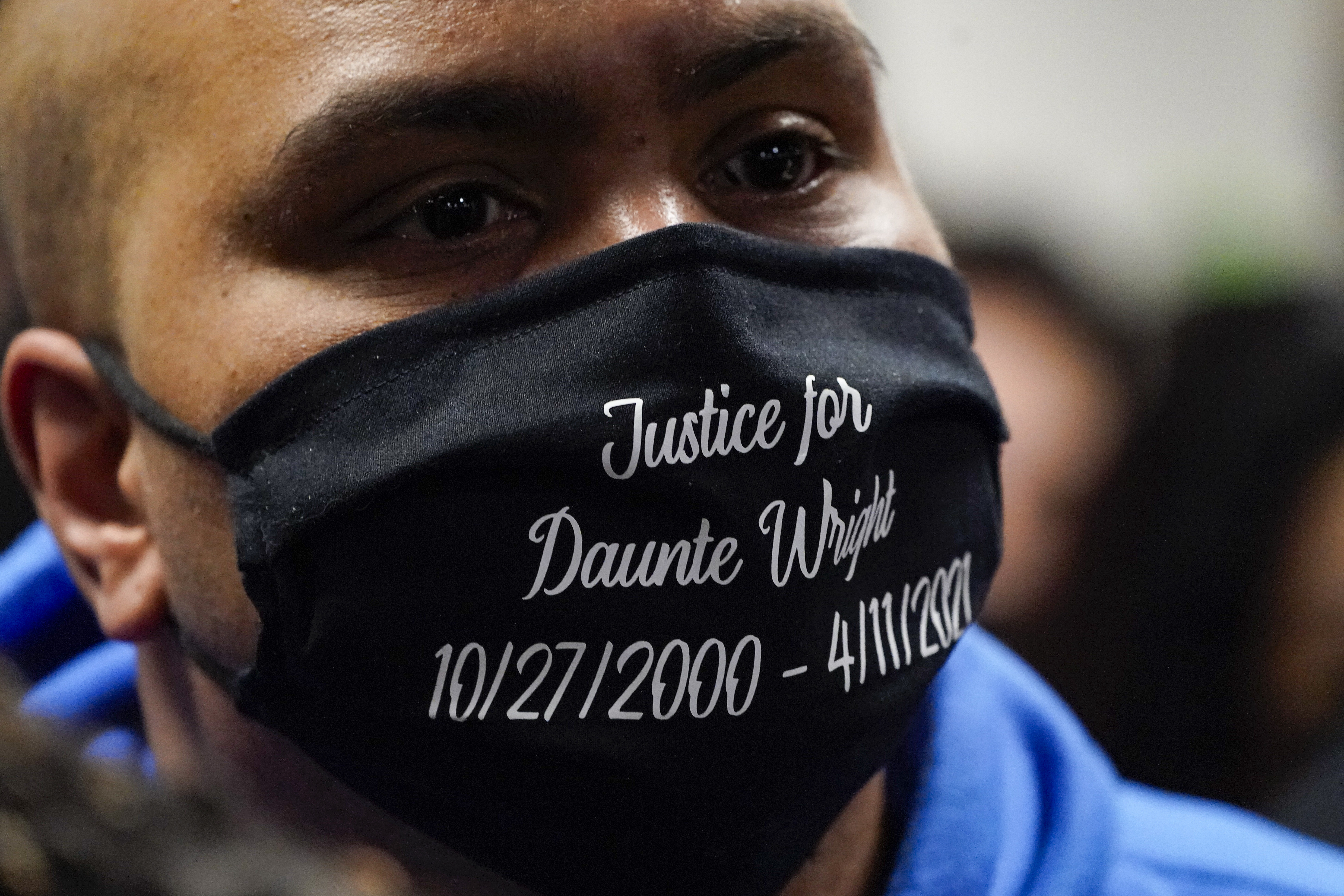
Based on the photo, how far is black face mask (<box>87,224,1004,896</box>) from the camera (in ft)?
3.92

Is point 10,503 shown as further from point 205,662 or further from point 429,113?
point 429,113

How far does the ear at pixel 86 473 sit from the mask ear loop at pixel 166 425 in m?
0.03

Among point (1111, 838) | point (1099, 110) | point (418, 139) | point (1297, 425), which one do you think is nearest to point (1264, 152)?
point (1099, 110)

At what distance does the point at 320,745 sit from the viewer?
1300mm

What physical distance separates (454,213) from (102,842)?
34.5 inches

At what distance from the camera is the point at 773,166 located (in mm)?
1430

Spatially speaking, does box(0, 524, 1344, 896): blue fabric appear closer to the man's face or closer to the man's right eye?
the man's face

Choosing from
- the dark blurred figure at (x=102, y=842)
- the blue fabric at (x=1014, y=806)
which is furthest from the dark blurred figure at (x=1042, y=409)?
the dark blurred figure at (x=102, y=842)

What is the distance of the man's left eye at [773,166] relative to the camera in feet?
4.62

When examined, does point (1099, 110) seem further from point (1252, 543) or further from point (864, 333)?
point (864, 333)

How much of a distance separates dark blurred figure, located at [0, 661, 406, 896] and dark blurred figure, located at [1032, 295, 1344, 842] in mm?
2450

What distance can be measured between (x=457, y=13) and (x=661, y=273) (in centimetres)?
30

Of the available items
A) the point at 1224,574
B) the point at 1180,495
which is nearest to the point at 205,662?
the point at 1224,574

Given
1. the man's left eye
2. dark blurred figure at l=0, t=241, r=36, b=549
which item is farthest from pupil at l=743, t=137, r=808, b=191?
dark blurred figure at l=0, t=241, r=36, b=549
